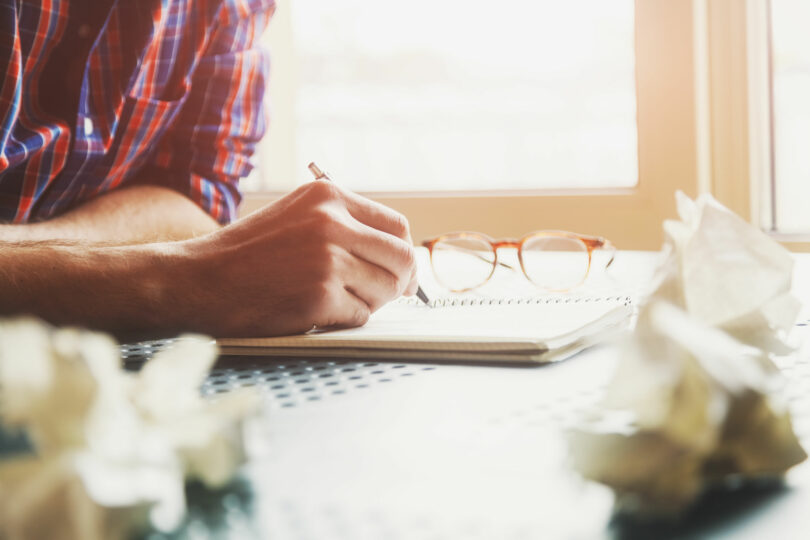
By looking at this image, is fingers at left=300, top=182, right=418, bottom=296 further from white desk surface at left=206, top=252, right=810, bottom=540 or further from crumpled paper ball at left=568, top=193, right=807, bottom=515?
crumpled paper ball at left=568, top=193, right=807, bottom=515

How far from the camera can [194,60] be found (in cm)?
127

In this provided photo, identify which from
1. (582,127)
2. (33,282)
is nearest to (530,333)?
(33,282)

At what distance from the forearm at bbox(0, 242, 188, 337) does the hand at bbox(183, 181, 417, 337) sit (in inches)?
0.8

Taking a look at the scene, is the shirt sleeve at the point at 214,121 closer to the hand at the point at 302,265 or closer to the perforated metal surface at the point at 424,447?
the hand at the point at 302,265

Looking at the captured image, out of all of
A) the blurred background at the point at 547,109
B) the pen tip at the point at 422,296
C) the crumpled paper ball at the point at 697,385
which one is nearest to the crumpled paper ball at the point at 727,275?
the crumpled paper ball at the point at 697,385

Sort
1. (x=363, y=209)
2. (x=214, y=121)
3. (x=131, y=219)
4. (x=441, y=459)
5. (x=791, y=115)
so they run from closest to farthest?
(x=441, y=459) < (x=363, y=209) < (x=131, y=219) < (x=214, y=121) < (x=791, y=115)

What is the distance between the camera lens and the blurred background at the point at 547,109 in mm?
1767

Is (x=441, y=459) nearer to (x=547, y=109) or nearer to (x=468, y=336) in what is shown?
(x=468, y=336)

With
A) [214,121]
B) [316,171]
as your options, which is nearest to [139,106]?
[214,121]

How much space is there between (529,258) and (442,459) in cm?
72

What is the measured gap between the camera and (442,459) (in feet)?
1.20

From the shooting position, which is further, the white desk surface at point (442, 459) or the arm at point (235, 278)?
the arm at point (235, 278)

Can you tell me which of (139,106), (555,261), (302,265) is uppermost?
(139,106)

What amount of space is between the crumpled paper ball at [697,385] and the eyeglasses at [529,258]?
2.13 feet
